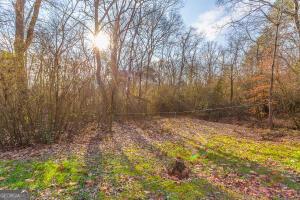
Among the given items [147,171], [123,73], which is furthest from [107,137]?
[123,73]

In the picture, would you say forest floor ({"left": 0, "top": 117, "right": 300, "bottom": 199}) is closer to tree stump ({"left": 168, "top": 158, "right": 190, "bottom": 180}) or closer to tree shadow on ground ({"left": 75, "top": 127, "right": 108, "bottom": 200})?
tree shadow on ground ({"left": 75, "top": 127, "right": 108, "bottom": 200})

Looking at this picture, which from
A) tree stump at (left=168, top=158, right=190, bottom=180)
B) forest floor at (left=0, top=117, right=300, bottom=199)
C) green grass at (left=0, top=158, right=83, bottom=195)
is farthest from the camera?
tree stump at (left=168, top=158, right=190, bottom=180)

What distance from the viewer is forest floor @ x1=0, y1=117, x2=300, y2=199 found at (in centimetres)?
333

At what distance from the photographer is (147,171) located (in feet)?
13.8

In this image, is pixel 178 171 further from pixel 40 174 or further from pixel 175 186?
pixel 40 174

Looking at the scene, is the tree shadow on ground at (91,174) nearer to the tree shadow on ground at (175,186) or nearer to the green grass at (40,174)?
the green grass at (40,174)

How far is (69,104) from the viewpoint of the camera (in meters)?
6.70

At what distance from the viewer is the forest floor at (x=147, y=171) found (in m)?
3.33

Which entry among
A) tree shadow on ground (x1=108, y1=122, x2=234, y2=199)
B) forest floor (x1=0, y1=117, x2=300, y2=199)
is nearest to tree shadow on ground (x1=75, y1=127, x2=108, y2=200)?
forest floor (x1=0, y1=117, x2=300, y2=199)

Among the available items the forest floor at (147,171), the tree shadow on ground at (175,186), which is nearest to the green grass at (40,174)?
the forest floor at (147,171)

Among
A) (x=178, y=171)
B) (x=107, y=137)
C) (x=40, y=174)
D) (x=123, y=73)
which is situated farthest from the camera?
Answer: (x=123, y=73)

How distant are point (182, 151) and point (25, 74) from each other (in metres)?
4.24

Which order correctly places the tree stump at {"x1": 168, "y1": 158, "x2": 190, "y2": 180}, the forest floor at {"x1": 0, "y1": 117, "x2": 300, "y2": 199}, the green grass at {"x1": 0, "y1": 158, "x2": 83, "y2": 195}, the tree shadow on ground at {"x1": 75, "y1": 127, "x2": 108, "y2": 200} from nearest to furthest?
the tree shadow on ground at {"x1": 75, "y1": 127, "x2": 108, "y2": 200}
the forest floor at {"x1": 0, "y1": 117, "x2": 300, "y2": 199}
the green grass at {"x1": 0, "y1": 158, "x2": 83, "y2": 195}
the tree stump at {"x1": 168, "y1": 158, "x2": 190, "y2": 180}

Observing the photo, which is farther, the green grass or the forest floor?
the green grass
